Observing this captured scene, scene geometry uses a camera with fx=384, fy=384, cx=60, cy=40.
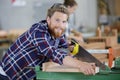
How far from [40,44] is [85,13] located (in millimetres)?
6631

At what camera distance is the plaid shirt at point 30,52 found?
2471 mm

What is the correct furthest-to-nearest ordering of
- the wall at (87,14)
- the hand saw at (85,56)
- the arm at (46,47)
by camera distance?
the wall at (87,14) < the hand saw at (85,56) < the arm at (46,47)

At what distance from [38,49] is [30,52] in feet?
0.42

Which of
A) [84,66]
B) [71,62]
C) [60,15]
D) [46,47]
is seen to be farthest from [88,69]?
[60,15]

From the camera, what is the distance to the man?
8.01 feet

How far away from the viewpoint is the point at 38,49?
2535 millimetres

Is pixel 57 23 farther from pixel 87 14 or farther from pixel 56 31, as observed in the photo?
pixel 87 14

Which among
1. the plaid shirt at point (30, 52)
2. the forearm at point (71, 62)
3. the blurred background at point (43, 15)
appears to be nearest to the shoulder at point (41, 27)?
the plaid shirt at point (30, 52)

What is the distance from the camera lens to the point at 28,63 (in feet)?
8.75

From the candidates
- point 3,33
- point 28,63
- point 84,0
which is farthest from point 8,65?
point 84,0

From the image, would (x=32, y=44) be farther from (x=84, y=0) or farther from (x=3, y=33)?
(x=84, y=0)

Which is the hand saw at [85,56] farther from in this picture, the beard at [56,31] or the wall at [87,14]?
the wall at [87,14]

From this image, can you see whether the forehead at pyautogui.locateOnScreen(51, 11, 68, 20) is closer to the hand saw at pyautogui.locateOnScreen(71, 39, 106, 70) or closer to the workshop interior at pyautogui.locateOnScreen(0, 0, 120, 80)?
the hand saw at pyautogui.locateOnScreen(71, 39, 106, 70)

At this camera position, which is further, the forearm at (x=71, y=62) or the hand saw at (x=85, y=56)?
the hand saw at (x=85, y=56)
